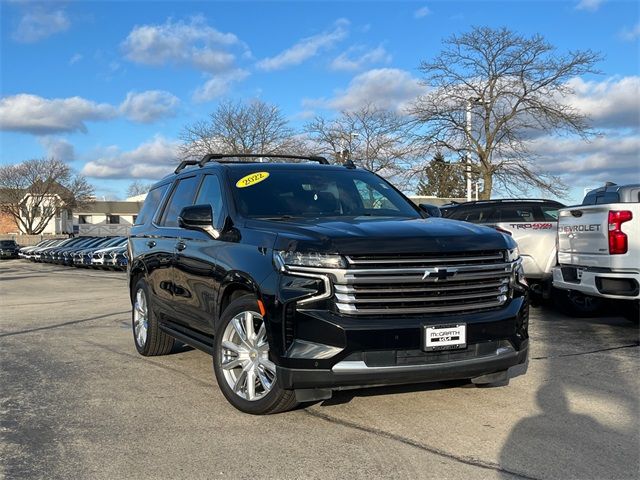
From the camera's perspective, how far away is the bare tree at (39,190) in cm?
6231

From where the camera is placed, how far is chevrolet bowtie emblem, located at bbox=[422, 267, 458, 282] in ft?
14.0

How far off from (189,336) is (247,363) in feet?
3.97

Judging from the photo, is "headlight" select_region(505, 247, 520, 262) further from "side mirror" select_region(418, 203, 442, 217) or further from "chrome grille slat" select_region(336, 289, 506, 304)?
"side mirror" select_region(418, 203, 442, 217)

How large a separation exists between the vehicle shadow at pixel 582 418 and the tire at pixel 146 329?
386cm

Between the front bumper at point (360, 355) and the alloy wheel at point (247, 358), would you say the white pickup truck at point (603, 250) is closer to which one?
the front bumper at point (360, 355)

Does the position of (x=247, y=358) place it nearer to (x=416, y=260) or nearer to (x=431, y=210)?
(x=416, y=260)

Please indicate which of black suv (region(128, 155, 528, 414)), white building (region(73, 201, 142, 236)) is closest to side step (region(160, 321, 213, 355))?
black suv (region(128, 155, 528, 414))

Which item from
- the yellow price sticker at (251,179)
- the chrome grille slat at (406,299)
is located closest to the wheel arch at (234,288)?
the chrome grille slat at (406,299)

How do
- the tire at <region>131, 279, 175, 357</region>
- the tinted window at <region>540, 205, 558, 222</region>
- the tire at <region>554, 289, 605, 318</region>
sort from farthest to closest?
the tinted window at <region>540, 205, 558, 222</region> < the tire at <region>554, 289, 605, 318</region> < the tire at <region>131, 279, 175, 357</region>

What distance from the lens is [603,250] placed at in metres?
7.53

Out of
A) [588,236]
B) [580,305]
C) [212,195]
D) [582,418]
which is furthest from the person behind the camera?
[580,305]

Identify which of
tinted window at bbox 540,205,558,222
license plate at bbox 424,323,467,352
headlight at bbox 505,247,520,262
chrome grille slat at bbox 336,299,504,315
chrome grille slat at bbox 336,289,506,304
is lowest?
license plate at bbox 424,323,467,352

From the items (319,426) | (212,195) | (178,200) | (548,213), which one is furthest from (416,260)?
(548,213)

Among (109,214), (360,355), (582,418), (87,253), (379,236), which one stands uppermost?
(109,214)
